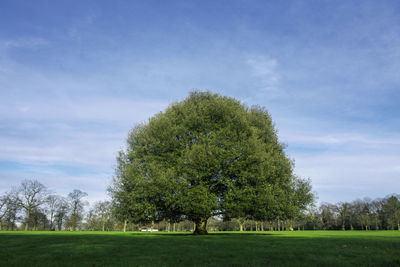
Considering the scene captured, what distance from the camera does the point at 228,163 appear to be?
1356 inches

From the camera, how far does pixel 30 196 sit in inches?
4188

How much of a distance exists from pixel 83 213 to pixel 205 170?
115690mm

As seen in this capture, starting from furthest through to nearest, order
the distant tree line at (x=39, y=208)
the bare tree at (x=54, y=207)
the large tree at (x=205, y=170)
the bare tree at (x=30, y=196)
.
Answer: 1. the bare tree at (x=54, y=207)
2. the bare tree at (x=30, y=196)
3. the distant tree line at (x=39, y=208)
4. the large tree at (x=205, y=170)

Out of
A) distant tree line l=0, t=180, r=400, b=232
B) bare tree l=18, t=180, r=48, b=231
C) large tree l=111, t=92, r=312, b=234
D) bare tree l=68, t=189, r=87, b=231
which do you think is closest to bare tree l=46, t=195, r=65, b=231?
distant tree line l=0, t=180, r=400, b=232

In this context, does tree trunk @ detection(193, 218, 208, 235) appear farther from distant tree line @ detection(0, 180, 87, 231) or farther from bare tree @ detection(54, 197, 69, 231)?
bare tree @ detection(54, 197, 69, 231)

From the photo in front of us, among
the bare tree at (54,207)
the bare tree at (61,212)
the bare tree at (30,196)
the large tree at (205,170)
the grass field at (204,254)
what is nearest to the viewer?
the grass field at (204,254)

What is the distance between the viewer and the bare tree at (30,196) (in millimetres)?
105562

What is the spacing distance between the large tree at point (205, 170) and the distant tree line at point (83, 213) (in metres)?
50.1

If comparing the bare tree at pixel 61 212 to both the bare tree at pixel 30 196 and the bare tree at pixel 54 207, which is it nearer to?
the bare tree at pixel 54 207

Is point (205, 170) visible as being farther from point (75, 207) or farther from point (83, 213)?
point (83, 213)

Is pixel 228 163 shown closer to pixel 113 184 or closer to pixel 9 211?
pixel 113 184

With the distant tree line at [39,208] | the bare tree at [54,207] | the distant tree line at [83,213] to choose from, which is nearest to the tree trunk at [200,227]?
the distant tree line at [83,213]

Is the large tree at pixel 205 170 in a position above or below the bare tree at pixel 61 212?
above

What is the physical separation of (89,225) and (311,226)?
12732 cm
